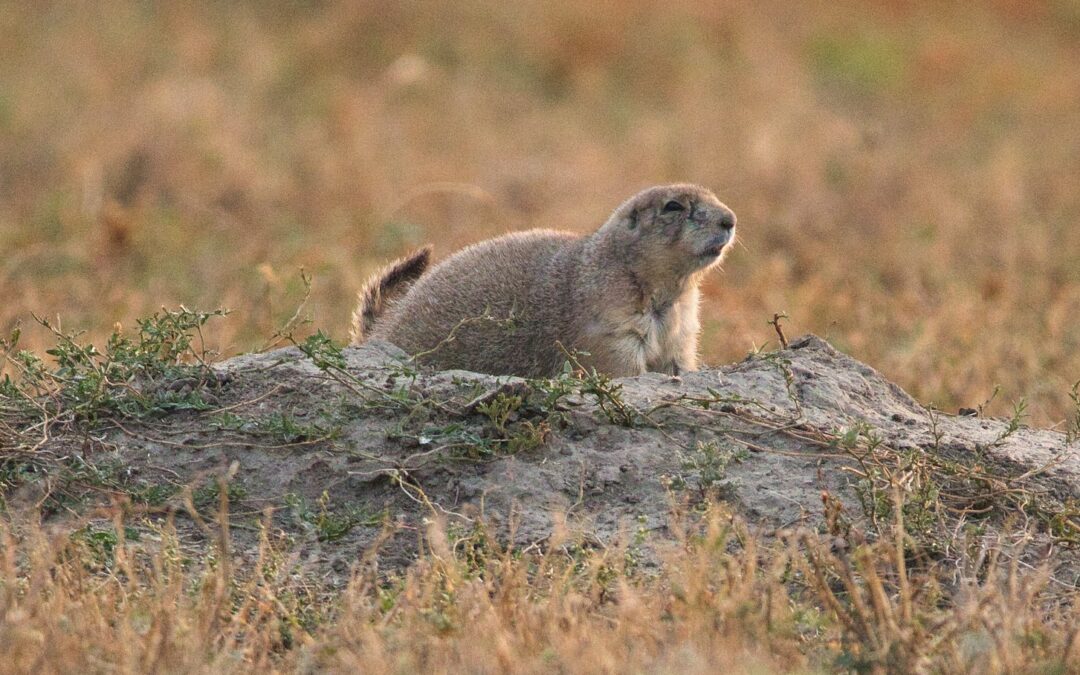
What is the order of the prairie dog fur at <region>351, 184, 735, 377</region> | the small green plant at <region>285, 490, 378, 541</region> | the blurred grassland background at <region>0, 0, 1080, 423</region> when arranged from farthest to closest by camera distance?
the blurred grassland background at <region>0, 0, 1080, 423</region> → the prairie dog fur at <region>351, 184, 735, 377</region> → the small green plant at <region>285, 490, 378, 541</region>

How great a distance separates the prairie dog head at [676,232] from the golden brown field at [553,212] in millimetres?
1466

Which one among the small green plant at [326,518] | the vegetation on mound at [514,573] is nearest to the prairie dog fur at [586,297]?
the vegetation on mound at [514,573]

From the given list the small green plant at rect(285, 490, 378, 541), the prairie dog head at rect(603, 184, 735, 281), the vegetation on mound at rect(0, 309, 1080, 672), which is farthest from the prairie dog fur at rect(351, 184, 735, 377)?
the small green plant at rect(285, 490, 378, 541)

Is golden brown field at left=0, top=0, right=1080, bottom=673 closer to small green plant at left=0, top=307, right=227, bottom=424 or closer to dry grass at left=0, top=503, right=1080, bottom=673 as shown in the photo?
dry grass at left=0, top=503, right=1080, bottom=673

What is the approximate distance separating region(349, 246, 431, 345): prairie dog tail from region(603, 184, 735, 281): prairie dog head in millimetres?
855

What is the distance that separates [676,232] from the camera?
6.04 m

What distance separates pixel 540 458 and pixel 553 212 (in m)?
6.71

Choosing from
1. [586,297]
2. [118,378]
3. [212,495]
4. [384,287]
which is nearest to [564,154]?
[384,287]

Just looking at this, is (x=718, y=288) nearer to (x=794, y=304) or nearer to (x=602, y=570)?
(x=794, y=304)

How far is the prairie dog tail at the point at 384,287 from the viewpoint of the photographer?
20.9ft

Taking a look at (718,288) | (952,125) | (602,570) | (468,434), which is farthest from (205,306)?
(952,125)

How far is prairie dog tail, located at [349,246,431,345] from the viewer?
20.9 ft

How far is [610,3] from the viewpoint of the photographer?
1750cm

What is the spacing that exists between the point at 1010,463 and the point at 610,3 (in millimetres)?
13373
